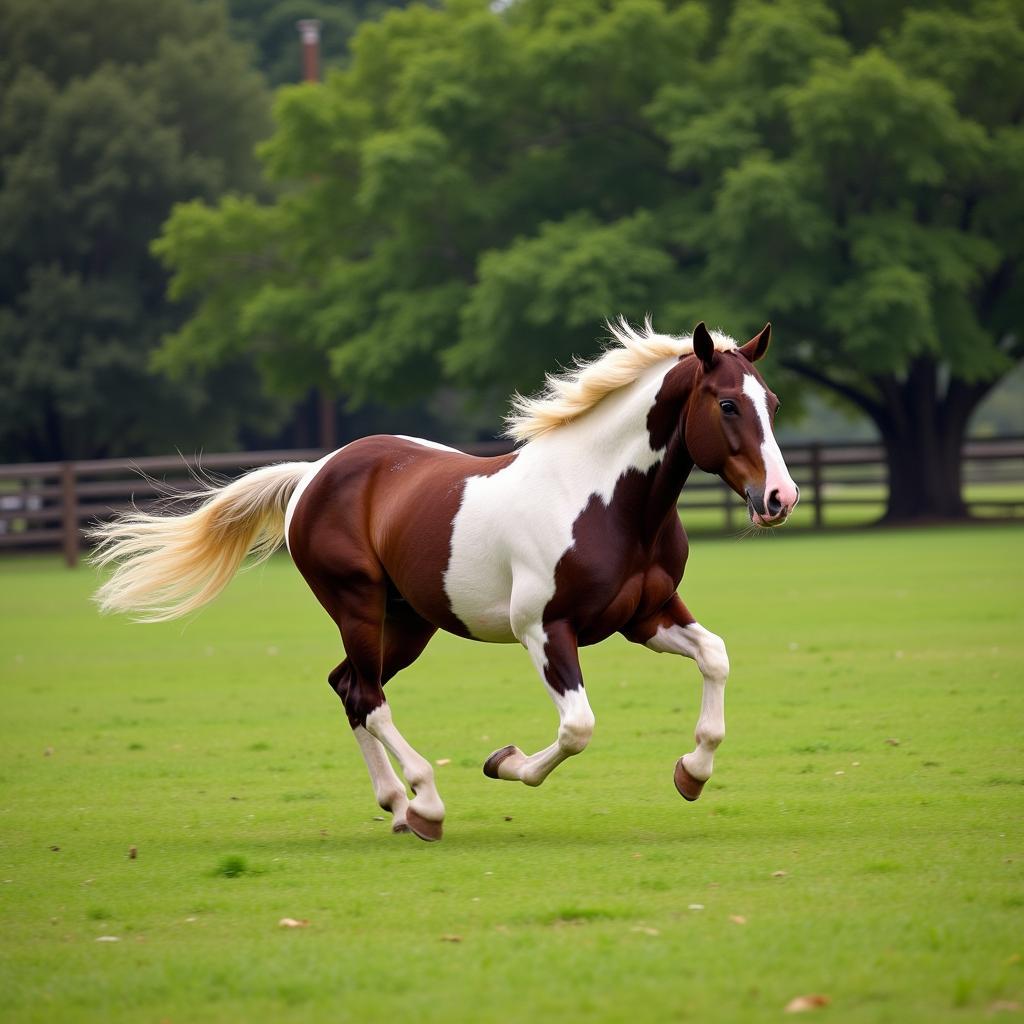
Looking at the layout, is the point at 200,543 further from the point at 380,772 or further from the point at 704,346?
the point at 704,346

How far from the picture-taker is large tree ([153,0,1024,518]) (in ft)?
101

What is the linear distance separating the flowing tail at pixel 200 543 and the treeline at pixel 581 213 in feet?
71.6

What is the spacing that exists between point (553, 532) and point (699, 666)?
0.87 meters

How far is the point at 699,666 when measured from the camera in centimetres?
735

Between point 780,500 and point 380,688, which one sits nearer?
point 780,500

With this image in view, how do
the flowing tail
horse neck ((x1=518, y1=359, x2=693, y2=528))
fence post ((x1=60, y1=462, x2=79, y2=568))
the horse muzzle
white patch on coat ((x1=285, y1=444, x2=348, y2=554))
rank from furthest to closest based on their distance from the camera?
fence post ((x1=60, y1=462, x2=79, y2=568)) → the flowing tail → white patch on coat ((x1=285, y1=444, x2=348, y2=554)) → horse neck ((x1=518, y1=359, x2=693, y2=528)) → the horse muzzle

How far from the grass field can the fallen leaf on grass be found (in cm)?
3

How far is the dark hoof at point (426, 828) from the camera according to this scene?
7316mm

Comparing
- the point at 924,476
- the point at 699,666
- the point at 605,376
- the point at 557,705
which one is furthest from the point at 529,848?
the point at 924,476

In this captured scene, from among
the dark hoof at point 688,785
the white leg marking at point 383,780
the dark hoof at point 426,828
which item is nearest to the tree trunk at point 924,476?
the white leg marking at point 383,780

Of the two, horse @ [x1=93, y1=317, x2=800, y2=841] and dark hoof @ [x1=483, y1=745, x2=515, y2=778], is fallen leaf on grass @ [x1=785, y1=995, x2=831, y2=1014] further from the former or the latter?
dark hoof @ [x1=483, y1=745, x2=515, y2=778]

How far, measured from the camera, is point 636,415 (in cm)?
746

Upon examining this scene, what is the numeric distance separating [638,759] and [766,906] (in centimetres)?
363

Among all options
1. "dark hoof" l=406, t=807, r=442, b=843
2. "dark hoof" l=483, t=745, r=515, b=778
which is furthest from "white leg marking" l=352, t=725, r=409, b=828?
"dark hoof" l=483, t=745, r=515, b=778
